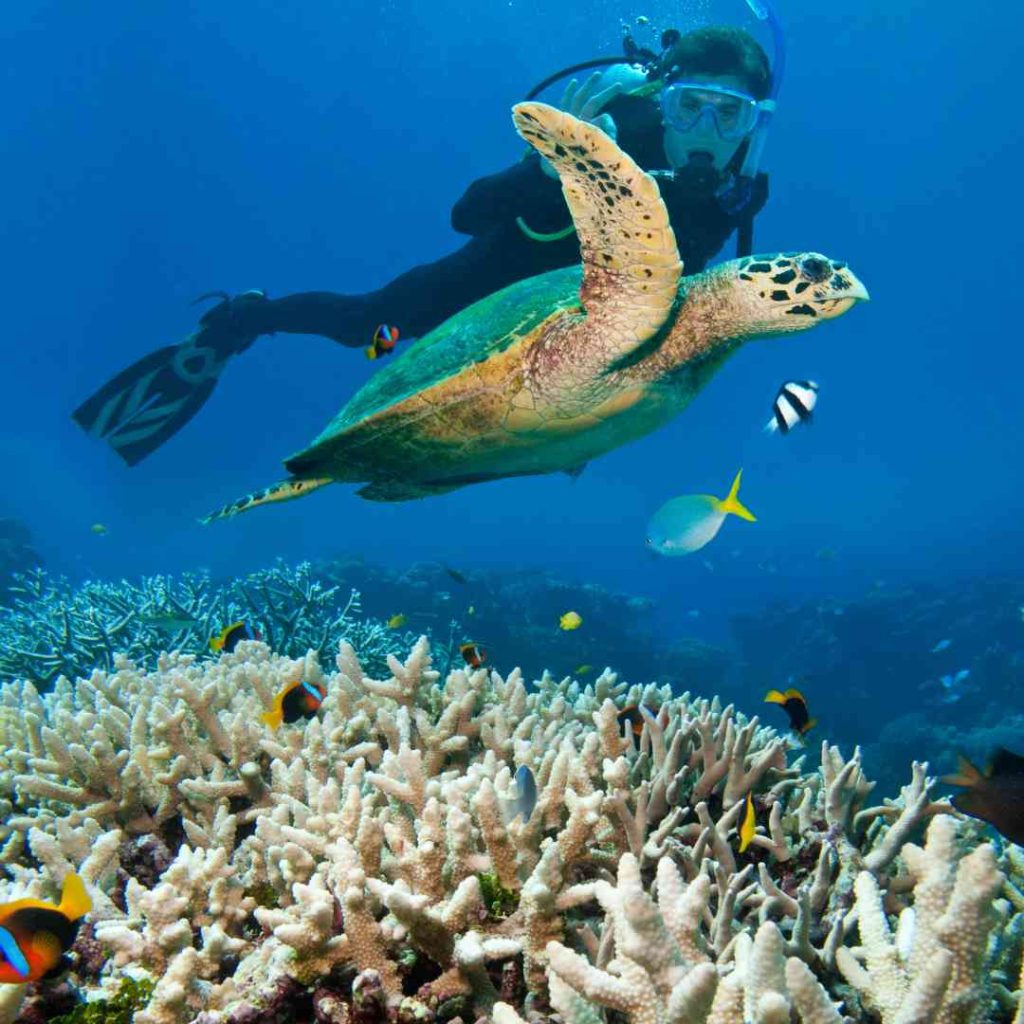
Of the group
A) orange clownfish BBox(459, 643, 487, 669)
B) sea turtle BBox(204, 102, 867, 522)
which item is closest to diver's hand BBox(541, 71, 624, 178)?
sea turtle BBox(204, 102, 867, 522)

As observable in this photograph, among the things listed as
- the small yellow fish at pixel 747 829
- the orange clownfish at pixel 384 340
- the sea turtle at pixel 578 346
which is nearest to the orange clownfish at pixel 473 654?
the sea turtle at pixel 578 346

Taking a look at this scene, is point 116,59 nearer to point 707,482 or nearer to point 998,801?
point 998,801

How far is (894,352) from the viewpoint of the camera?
7369cm

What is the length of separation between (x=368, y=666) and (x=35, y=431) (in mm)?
66462

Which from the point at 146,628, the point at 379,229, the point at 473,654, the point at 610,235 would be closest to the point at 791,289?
the point at 610,235

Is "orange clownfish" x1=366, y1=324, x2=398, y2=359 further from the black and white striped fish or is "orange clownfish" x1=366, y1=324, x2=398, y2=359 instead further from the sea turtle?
the black and white striped fish

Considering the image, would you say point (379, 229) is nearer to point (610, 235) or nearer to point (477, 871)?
point (610, 235)

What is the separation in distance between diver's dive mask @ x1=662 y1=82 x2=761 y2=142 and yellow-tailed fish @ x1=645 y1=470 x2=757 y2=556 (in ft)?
9.67

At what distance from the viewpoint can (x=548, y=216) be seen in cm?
546

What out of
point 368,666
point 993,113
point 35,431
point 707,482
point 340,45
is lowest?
point 368,666

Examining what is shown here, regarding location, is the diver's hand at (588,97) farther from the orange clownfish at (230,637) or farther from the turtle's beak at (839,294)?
the orange clownfish at (230,637)

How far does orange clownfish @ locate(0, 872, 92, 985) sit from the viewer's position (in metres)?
1.18

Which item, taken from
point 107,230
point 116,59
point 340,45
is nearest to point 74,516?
point 107,230

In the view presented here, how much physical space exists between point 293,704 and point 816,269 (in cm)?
304
